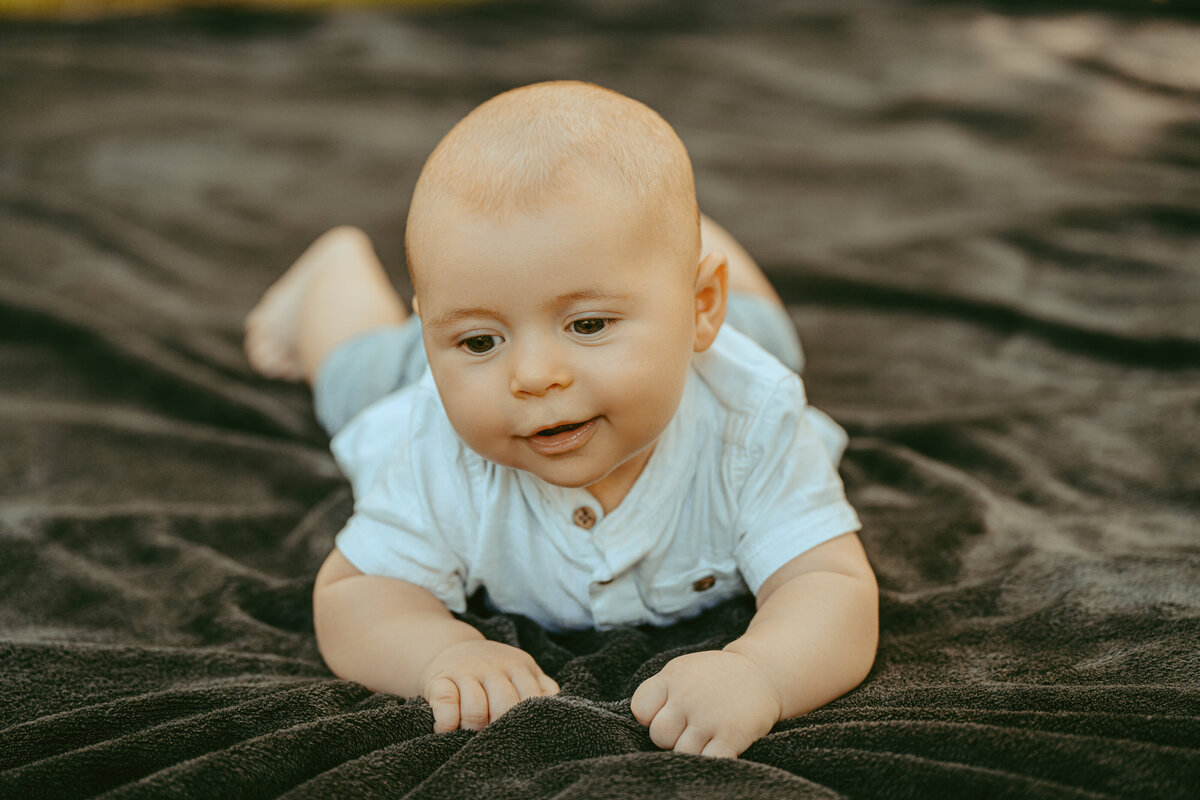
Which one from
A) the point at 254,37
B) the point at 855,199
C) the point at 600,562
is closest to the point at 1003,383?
the point at 855,199

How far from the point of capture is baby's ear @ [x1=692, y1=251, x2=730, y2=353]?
2.78 ft

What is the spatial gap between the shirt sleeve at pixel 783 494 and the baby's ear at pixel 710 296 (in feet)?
0.32

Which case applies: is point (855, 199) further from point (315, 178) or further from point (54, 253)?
point (54, 253)

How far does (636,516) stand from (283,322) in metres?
0.79

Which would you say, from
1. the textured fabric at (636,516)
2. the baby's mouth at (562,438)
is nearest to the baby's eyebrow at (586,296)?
the baby's mouth at (562,438)

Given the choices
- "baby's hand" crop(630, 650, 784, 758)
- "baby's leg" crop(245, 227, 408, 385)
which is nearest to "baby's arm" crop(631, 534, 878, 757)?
"baby's hand" crop(630, 650, 784, 758)

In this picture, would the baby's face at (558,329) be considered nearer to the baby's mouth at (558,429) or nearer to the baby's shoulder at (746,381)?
the baby's mouth at (558,429)

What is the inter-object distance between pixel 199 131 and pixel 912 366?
5.07ft

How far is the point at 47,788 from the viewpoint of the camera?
686mm

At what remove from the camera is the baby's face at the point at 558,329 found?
2.37ft

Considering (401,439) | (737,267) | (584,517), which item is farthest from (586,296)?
(737,267)

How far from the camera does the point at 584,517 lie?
91 centimetres

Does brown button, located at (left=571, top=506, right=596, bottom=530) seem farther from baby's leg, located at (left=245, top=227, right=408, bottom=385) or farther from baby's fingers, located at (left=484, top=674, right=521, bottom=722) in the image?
baby's leg, located at (left=245, top=227, right=408, bottom=385)

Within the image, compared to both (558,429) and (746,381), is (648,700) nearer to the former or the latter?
(558,429)
